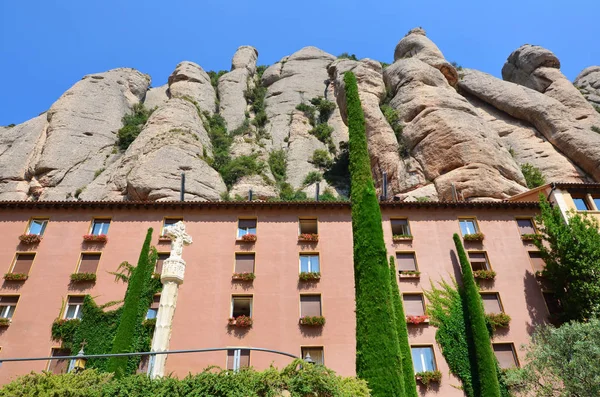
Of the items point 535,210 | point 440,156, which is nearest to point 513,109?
point 440,156

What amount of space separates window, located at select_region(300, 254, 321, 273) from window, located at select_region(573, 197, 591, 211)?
1679cm

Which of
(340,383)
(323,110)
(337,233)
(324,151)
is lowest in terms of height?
(340,383)

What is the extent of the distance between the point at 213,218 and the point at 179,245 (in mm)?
9803

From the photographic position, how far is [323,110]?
6378 cm

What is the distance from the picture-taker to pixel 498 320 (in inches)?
933

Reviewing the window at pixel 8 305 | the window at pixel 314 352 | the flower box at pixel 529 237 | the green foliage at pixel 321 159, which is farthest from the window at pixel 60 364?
the green foliage at pixel 321 159

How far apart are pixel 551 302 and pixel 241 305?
1774cm

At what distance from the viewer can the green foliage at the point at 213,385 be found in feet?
38.3

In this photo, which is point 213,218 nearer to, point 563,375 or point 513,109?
point 563,375

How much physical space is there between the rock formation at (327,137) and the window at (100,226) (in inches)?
283

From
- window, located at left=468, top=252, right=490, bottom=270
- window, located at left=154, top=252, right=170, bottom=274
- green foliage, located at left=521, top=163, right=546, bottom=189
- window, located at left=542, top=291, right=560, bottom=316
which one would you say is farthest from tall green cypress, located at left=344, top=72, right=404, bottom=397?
green foliage, located at left=521, top=163, right=546, bottom=189

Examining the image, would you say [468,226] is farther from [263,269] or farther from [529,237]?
[263,269]

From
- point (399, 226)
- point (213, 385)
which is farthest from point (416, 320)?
point (213, 385)

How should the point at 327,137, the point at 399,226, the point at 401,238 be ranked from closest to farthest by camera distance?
the point at 401,238 < the point at 399,226 < the point at 327,137
